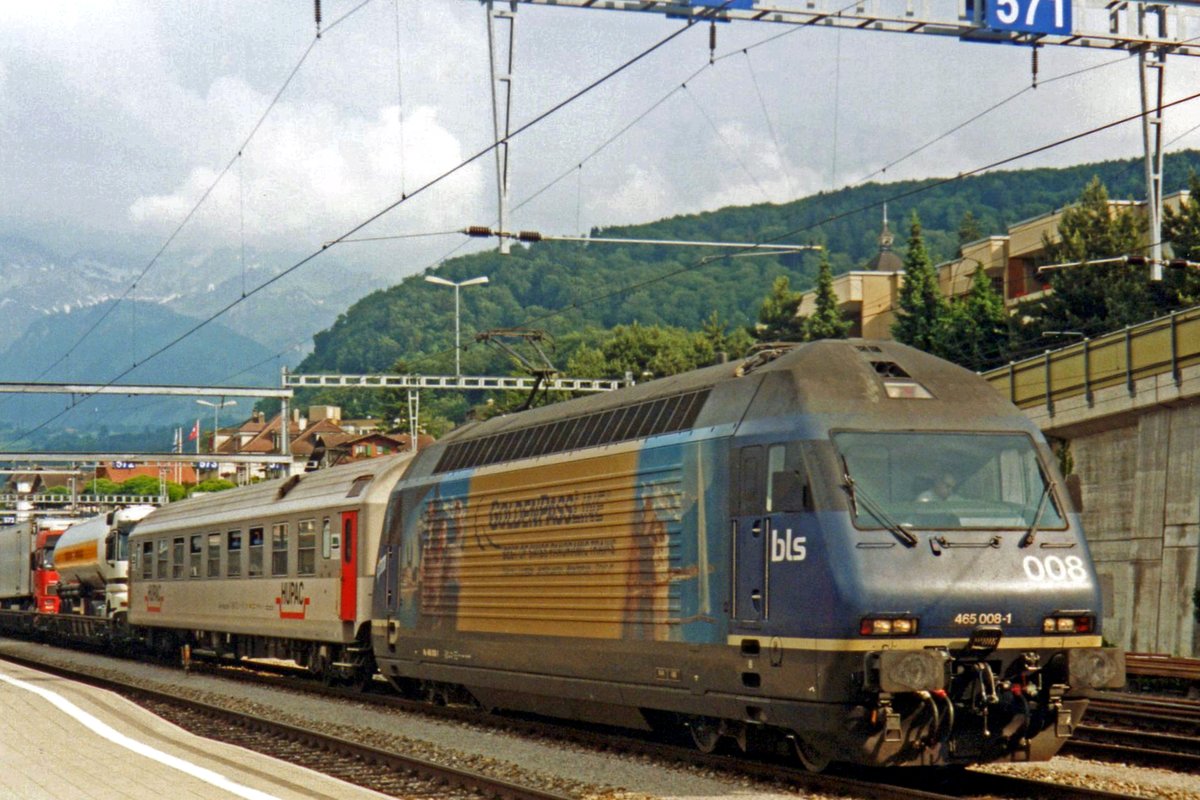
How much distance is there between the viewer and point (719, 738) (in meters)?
15.0

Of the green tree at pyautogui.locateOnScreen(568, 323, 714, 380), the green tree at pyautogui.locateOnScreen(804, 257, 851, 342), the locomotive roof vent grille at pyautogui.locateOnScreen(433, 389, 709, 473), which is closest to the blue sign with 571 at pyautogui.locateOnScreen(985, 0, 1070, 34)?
the locomotive roof vent grille at pyautogui.locateOnScreen(433, 389, 709, 473)

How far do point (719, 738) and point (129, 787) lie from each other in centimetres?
553

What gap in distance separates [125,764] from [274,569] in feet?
43.5

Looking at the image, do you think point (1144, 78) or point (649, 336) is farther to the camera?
point (649, 336)

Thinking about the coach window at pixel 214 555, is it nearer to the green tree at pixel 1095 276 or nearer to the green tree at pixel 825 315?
the green tree at pixel 1095 276

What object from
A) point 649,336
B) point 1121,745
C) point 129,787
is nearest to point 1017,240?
point 649,336

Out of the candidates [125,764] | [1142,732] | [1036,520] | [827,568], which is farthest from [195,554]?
[1036,520]

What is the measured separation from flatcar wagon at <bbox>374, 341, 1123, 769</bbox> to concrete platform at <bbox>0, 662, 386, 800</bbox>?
3.43m

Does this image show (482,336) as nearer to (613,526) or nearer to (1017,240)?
(613,526)

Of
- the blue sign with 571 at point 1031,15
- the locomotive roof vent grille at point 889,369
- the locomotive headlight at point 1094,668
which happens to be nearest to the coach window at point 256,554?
the blue sign with 571 at point 1031,15

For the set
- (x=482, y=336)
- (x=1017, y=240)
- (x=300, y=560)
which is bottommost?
(x=300, y=560)

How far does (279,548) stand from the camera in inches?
1072

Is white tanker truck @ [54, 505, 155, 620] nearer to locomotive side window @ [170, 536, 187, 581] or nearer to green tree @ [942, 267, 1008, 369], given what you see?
locomotive side window @ [170, 536, 187, 581]

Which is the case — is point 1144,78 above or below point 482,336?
above
